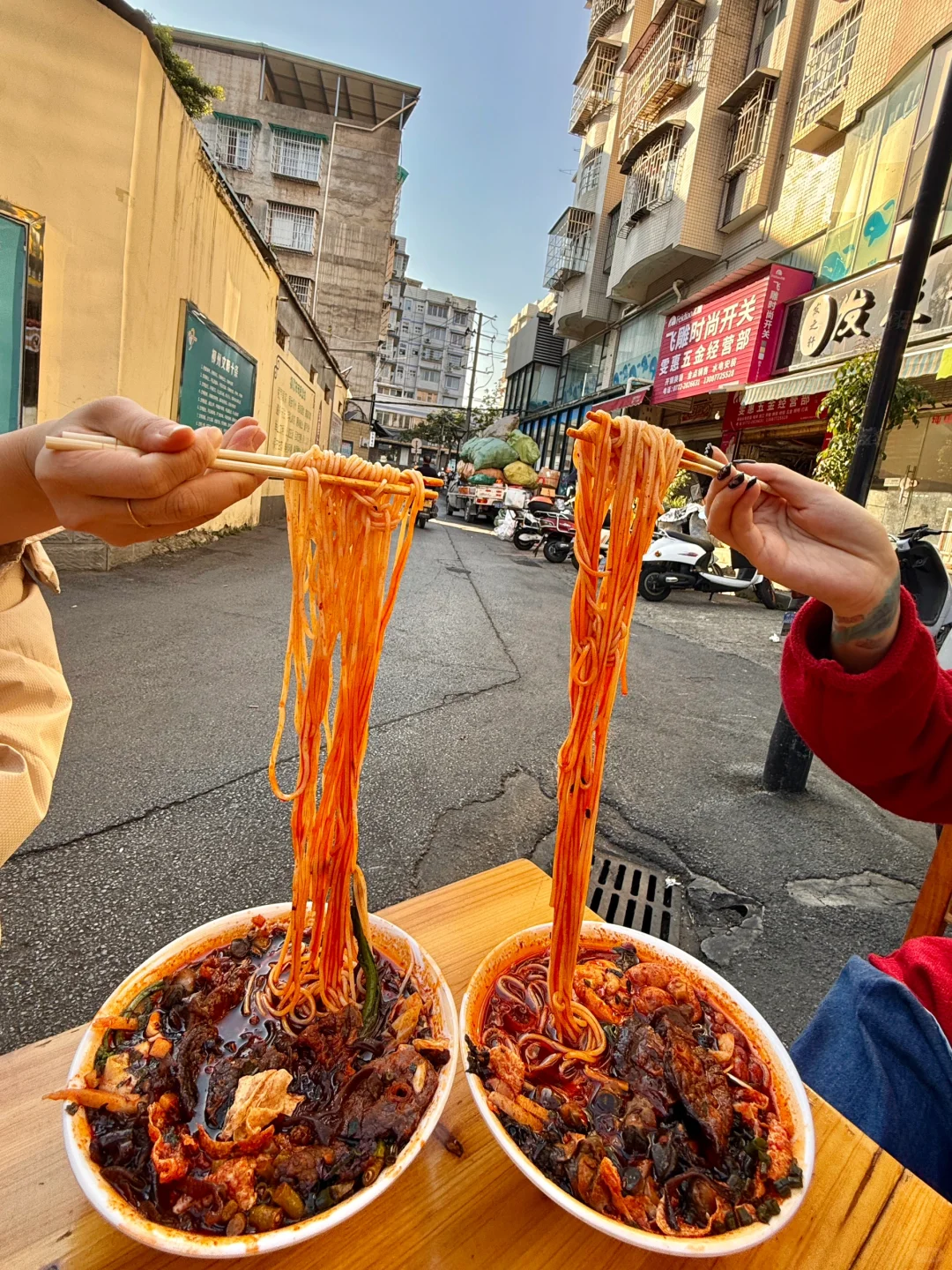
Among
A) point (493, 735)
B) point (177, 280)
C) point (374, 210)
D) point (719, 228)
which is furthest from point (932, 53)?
point (374, 210)

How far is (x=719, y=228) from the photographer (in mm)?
14664

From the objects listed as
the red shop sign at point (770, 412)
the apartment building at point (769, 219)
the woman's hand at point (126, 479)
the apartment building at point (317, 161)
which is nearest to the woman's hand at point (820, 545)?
the woman's hand at point (126, 479)

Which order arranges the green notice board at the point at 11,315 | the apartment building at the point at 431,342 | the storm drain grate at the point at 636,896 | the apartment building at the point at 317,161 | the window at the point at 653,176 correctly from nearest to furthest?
the storm drain grate at the point at 636,896
the green notice board at the point at 11,315
the window at the point at 653,176
the apartment building at the point at 317,161
the apartment building at the point at 431,342

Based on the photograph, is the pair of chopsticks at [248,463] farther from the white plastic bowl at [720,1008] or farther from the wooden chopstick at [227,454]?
the white plastic bowl at [720,1008]

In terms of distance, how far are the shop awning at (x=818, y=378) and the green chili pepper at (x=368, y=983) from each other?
22.6ft

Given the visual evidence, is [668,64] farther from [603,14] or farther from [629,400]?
[603,14]

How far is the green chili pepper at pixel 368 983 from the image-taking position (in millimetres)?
934

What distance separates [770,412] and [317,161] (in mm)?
25761

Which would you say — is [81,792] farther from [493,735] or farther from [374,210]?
[374,210]

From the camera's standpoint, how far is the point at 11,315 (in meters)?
5.23

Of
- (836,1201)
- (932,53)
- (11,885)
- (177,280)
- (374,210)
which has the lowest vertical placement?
(11,885)

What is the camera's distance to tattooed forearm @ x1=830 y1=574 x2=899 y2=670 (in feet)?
3.48

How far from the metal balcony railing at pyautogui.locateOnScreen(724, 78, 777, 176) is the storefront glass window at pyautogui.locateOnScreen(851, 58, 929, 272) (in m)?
4.77

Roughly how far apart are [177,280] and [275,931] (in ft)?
26.6
